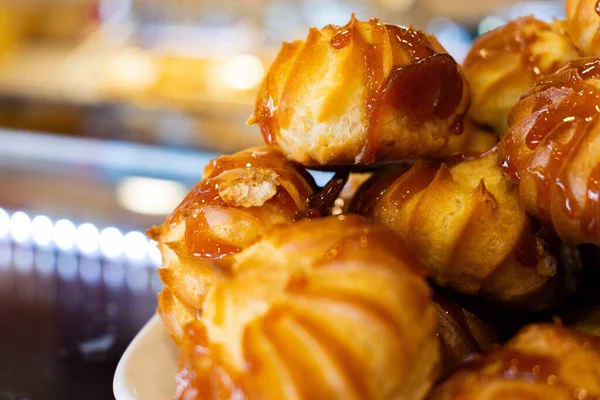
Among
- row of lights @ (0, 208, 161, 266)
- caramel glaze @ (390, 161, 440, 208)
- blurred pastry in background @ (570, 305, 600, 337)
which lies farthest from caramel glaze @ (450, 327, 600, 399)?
row of lights @ (0, 208, 161, 266)

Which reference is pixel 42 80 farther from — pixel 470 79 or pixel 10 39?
pixel 470 79

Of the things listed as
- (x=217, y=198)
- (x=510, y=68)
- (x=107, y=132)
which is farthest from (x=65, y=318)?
(x=107, y=132)

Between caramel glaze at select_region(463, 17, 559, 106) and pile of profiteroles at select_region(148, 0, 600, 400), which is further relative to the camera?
caramel glaze at select_region(463, 17, 559, 106)

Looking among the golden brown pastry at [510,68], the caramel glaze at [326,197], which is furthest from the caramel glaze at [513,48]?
the caramel glaze at [326,197]

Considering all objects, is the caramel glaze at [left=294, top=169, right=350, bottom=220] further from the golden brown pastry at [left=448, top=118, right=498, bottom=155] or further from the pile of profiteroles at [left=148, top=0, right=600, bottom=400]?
the golden brown pastry at [left=448, top=118, right=498, bottom=155]

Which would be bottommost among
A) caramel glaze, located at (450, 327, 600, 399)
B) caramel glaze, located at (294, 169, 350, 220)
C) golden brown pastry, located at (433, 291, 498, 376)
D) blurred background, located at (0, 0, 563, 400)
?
blurred background, located at (0, 0, 563, 400)

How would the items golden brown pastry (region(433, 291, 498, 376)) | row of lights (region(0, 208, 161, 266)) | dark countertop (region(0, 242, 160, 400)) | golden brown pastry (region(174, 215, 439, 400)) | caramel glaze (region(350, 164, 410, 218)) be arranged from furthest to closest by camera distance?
row of lights (region(0, 208, 161, 266)), dark countertop (region(0, 242, 160, 400)), caramel glaze (region(350, 164, 410, 218)), golden brown pastry (region(433, 291, 498, 376)), golden brown pastry (region(174, 215, 439, 400))

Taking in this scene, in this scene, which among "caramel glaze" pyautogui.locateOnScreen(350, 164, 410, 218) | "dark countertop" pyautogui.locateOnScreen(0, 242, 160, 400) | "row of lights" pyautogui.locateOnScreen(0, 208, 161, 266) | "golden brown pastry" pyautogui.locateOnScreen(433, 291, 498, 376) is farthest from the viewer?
"row of lights" pyautogui.locateOnScreen(0, 208, 161, 266)
